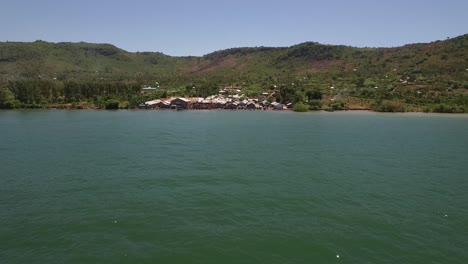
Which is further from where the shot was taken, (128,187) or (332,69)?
(332,69)

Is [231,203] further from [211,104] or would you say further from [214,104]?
[211,104]

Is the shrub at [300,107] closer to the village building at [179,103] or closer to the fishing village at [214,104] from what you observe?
the fishing village at [214,104]

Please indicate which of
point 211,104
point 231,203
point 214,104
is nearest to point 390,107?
point 214,104

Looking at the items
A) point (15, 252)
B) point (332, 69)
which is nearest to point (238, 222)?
point (15, 252)

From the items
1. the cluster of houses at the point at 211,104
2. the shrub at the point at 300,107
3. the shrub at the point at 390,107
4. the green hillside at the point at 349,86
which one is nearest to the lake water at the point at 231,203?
the shrub at the point at 300,107

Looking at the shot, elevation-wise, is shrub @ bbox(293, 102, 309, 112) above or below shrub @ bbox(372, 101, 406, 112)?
below

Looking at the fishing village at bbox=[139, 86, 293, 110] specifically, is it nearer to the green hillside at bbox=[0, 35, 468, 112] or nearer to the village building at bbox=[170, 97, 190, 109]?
the village building at bbox=[170, 97, 190, 109]

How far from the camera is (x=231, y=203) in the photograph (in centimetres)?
2250

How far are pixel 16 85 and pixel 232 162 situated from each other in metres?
92.5

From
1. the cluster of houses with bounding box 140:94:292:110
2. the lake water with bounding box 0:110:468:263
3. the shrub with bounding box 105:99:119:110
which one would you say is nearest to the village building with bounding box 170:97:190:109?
the cluster of houses with bounding box 140:94:292:110

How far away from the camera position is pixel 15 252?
650 inches

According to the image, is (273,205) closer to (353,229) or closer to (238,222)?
(238,222)

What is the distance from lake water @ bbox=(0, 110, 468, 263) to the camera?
55.2 feet

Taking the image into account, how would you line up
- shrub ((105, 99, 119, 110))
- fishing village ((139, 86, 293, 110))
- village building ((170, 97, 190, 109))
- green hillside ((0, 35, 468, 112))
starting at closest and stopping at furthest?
green hillside ((0, 35, 468, 112))
shrub ((105, 99, 119, 110))
fishing village ((139, 86, 293, 110))
village building ((170, 97, 190, 109))
